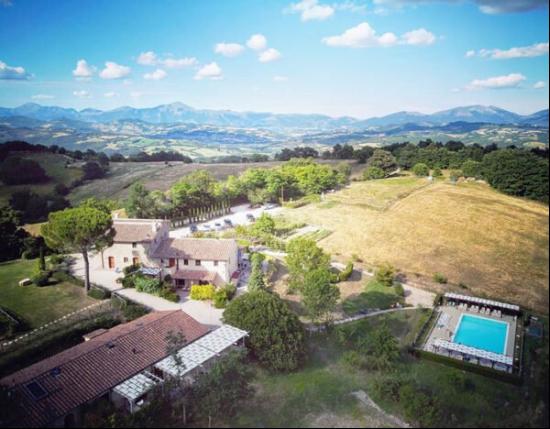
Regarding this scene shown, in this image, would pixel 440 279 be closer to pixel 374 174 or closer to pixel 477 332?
pixel 477 332

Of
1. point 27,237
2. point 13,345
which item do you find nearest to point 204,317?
point 13,345

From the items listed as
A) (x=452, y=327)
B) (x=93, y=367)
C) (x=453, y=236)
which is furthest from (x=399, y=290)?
(x=93, y=367)

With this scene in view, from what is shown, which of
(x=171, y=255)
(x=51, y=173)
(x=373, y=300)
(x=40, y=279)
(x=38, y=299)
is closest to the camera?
(x=38, y=299)

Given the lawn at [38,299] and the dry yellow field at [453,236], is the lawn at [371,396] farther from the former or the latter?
the lawn at [38,299]

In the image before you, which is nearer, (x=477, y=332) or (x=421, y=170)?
(x=477, y=332)

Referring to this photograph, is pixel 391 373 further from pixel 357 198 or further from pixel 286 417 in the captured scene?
pixel 357 198

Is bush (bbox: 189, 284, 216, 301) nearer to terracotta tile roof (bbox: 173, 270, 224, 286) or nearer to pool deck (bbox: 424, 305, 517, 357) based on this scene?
terracotta tile roof (bbox: 173, 270, 224, 286)
